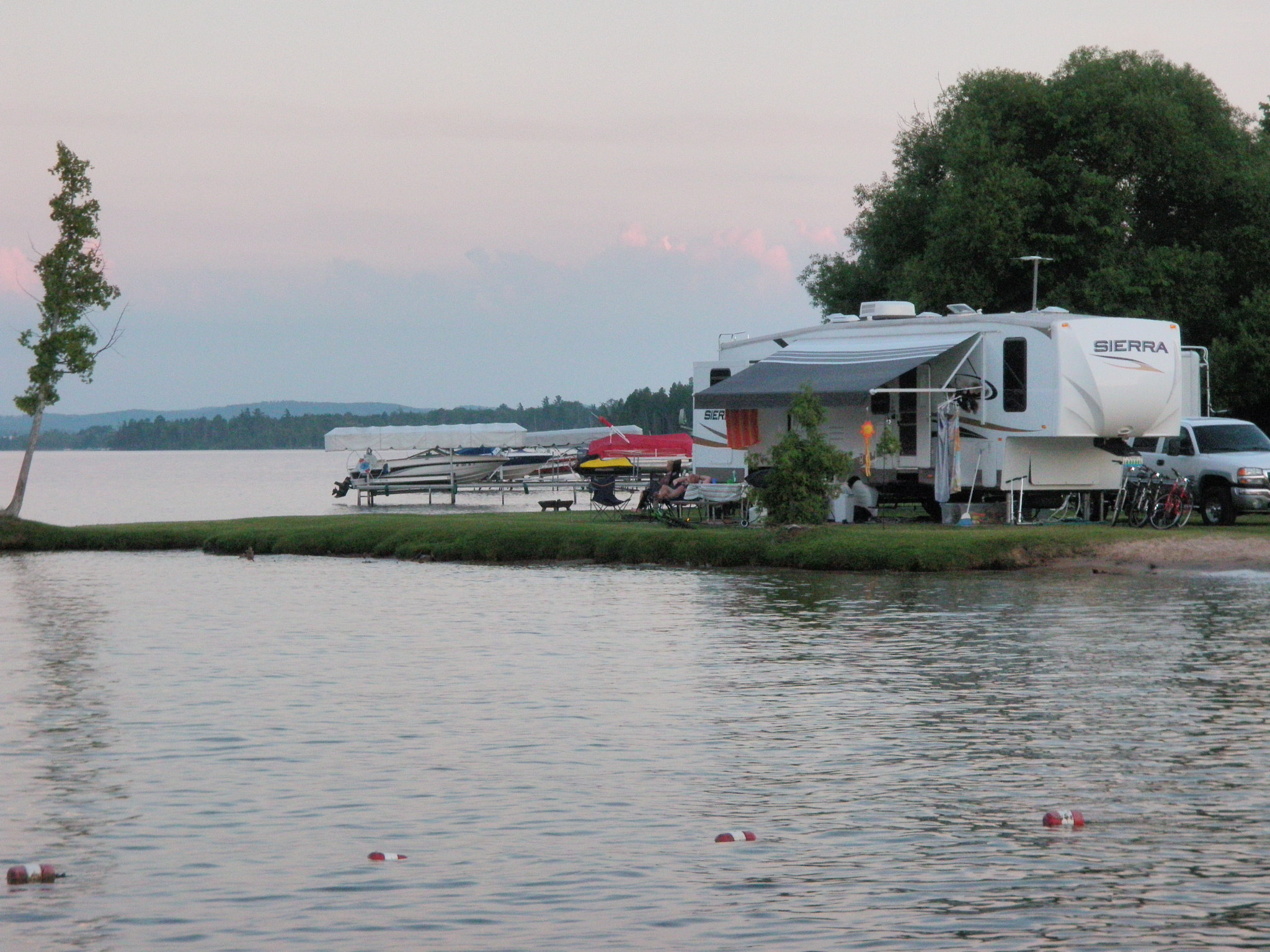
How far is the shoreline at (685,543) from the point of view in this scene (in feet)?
89.2

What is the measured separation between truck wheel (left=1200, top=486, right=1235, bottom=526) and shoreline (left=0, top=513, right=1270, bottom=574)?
51 centimetres

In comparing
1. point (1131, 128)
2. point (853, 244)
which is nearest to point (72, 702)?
point (1131, 128)

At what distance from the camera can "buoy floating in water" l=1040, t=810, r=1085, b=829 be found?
412 inches

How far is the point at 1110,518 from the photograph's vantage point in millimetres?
32344

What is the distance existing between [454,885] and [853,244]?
47.1 m

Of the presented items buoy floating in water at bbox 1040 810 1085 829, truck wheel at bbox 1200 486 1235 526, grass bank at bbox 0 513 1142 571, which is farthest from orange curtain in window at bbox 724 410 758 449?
buoy floating in water at bbox 1040 810 1085 829

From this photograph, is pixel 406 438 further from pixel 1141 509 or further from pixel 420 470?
pixel 1141 509

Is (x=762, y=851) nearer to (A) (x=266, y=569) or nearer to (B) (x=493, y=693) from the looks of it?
(B) (x=493, y=693)

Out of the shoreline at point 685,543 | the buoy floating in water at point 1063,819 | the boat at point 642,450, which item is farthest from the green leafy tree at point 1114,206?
the buoy floating in water at point 1063,819

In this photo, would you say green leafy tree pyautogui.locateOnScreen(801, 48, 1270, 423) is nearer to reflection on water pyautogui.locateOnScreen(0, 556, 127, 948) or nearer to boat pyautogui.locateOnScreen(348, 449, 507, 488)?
boat pyautogui.locateOnScreen(348, 449, 507, 488)

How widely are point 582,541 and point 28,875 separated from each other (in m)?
22.2

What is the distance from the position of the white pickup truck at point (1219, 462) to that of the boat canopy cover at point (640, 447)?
39.3 m

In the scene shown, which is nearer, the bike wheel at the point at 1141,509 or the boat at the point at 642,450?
the bike wheel at the point at 1141,509

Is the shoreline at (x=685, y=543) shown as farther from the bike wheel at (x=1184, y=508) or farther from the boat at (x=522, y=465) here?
the boat at (x=522, y=465)
